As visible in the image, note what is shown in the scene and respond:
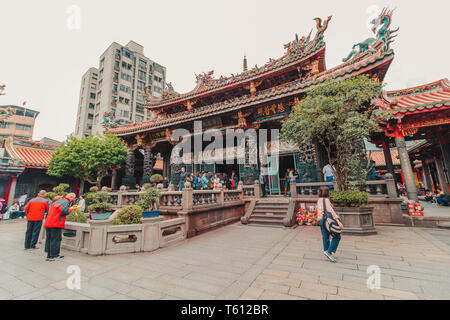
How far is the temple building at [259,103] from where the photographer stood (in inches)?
332

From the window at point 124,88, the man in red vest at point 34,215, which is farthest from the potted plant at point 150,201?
the window at point 124,88

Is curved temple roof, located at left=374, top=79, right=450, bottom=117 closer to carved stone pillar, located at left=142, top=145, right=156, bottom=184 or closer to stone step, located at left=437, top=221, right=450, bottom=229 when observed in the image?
stone step, located at left=437, top=221, right=450, bottom=229

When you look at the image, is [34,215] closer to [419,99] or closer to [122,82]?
[419,99]

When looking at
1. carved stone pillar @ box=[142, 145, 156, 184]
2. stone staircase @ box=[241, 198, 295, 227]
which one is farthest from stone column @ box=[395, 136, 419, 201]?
carved stone pillar @ box=[142, 145, 156, 184]

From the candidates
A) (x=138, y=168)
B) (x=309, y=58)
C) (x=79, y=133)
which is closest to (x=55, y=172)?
(x=138, y=168)

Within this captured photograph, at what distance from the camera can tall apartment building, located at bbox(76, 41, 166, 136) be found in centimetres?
3534

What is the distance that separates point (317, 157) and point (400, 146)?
9.75ft

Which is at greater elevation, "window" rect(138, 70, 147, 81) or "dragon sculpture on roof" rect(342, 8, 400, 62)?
"window" rect(138, 70, 147, 81)

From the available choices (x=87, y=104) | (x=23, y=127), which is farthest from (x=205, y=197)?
(x=23, y=127)

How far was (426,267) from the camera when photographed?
10.9 ft

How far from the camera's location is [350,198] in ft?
19.1

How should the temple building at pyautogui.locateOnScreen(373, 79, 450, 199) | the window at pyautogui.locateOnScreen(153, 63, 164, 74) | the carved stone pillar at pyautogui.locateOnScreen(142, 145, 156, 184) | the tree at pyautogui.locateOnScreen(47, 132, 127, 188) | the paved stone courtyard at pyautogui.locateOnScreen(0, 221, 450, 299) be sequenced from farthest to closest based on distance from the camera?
1. the window at pyautogui.locateOnScreen(153, 63, 164, 74)
2. the tree at pyautogui.locateOnScreen(47, 132, 127, 188)
3. the carved stone pillar at pyautogui.locateOnScreen(142, 145, 156, 184)
4. the temple building at pyautogui.locateOnScreen(373, 79, 450, 199)
5. the paved stone courtyard at pyautogui.locateOnScreen(0, 221, 450, 299)

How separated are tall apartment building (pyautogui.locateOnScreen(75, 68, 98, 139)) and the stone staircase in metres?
40.5
